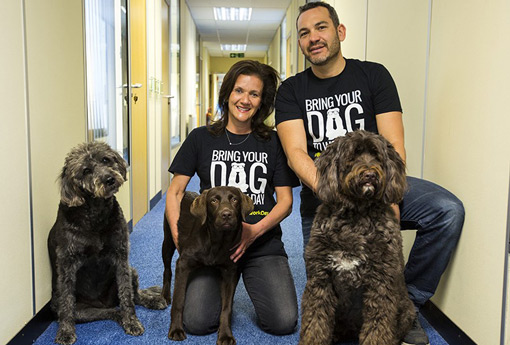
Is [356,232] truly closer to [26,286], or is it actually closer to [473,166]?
[473,166]

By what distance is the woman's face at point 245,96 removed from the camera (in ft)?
7.64

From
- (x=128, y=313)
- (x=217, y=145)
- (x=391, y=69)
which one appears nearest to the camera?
(x=128, y=313)

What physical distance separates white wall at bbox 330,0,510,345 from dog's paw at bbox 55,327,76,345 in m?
1.74

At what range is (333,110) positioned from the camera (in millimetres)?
2400

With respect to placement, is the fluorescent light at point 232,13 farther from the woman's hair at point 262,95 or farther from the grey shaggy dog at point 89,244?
the grey shaggy dog at point 89,244

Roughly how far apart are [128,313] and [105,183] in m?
0.66

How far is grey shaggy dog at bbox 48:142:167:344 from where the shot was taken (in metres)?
2.05

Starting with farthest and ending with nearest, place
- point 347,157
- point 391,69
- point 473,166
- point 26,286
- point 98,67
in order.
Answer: point 98,67 < point 391,69 < point 26,286 < point 473,166 < point 347,157

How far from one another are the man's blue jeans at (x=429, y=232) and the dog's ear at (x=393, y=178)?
318 mm

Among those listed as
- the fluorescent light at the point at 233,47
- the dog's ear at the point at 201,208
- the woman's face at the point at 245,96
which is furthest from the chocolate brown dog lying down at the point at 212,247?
the fluorescent light at the point at 233,47

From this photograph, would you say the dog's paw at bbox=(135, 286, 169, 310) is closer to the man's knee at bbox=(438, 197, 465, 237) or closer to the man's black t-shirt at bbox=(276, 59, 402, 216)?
the man's black t-shirt at bbox=(276, 59, 402, 216)

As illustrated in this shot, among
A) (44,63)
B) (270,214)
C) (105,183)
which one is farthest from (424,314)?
(44,63)

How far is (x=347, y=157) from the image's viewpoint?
1.69 m

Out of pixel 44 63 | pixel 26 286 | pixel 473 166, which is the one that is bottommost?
pixel 26 286
